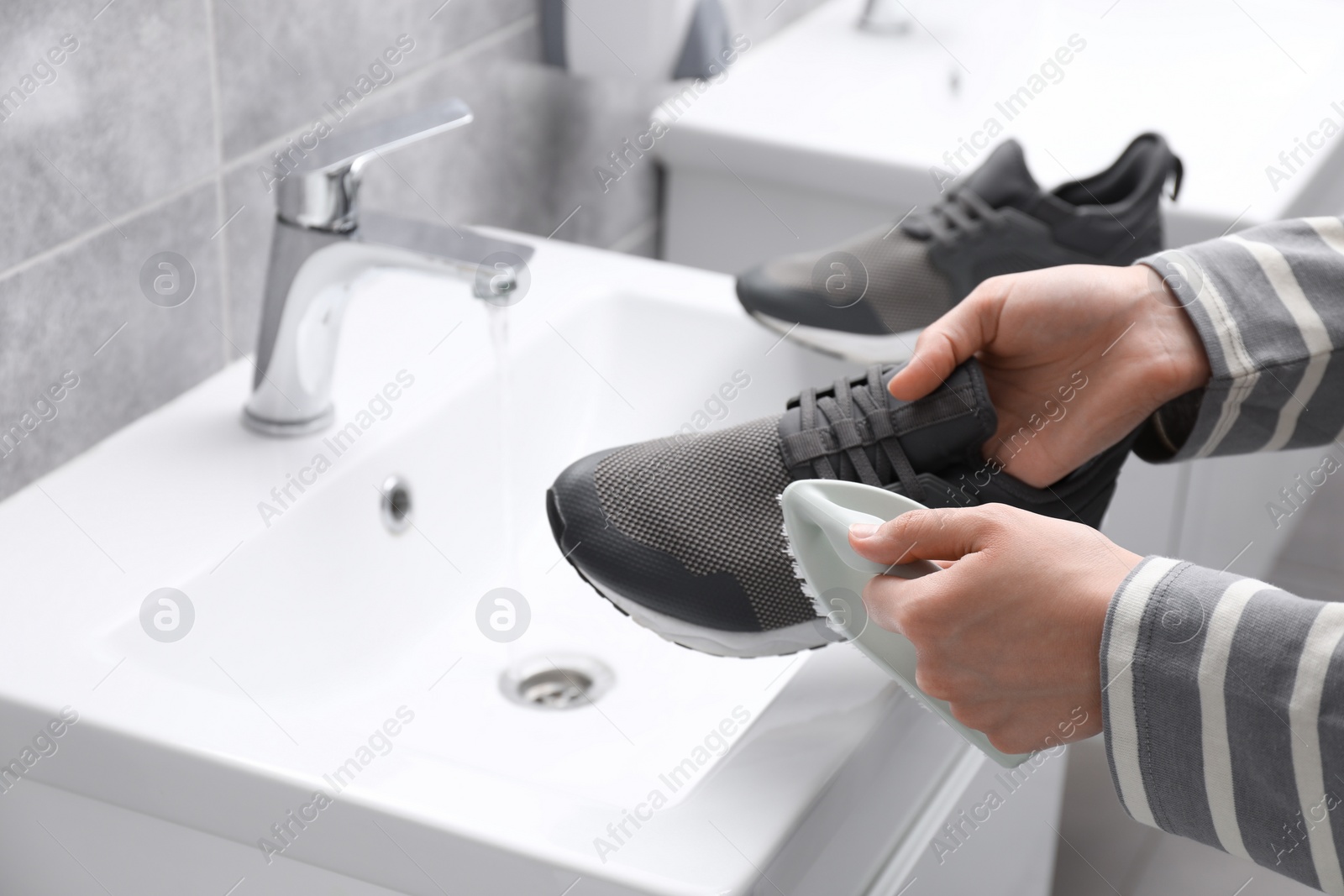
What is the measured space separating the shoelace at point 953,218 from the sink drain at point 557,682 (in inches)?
13.7

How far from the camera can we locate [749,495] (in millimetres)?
610

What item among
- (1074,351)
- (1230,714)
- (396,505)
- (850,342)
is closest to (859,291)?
(850,342)

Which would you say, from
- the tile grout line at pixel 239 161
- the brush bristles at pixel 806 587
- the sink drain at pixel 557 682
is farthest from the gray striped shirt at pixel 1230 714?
the tile grout line at pixel 239 161

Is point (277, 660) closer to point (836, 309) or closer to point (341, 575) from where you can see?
point (341, 575)

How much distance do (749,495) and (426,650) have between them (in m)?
0.23

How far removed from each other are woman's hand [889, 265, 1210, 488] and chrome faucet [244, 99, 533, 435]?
235 millimetres

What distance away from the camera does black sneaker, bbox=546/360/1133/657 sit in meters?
0.58

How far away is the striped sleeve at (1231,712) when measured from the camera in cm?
45

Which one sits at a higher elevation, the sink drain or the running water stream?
the running water stream

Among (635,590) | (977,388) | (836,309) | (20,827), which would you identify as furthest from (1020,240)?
(20,827)

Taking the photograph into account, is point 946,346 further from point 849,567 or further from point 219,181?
point 219,181

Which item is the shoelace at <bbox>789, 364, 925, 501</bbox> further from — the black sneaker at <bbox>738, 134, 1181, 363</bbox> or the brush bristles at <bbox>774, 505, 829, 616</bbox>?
the black sneaker at <bbox>738, 134, 1181, 363</bbox>

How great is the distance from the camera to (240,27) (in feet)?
2.45

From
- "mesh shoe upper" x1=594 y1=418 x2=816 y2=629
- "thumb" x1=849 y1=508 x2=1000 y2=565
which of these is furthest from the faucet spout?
"thumb" x1=849 y1=508 x2=1000 y2=565
